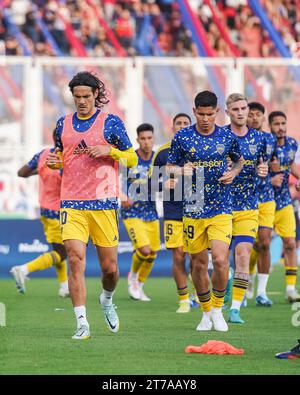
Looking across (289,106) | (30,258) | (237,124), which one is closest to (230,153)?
(237,124)

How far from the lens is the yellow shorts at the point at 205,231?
1123cm

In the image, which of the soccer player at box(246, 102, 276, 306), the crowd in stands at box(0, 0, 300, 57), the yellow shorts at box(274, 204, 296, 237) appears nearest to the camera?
the soccer player at box(246, 102, 276, 306)

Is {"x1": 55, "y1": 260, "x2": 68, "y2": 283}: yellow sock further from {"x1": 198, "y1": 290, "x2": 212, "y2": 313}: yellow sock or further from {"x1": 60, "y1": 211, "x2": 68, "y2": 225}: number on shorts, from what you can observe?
{"x1": 60, "y1": 211, "x2": 68, "y2": 225}: number on shorts

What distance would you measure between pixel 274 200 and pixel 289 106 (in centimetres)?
735

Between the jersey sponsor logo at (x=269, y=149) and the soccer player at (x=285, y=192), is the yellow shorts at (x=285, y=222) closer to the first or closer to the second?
the soccer player at (x=285, y=192)

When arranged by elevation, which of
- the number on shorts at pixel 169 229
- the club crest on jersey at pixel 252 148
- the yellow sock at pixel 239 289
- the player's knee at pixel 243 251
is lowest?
the yellow sock at pixel 239 289

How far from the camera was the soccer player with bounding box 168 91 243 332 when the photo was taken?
441 inches

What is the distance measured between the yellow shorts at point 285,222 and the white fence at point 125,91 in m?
6.30

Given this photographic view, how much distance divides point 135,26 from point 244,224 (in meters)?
15.3

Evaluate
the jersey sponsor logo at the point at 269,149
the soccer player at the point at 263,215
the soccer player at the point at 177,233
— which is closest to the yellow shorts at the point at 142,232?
the soccer player at the point at 177,233

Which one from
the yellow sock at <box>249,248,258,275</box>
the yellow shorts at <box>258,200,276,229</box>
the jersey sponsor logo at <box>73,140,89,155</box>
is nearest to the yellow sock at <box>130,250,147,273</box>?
the yellow sock at <box>249,248,258,275</box>

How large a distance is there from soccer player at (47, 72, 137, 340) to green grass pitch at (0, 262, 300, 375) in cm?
65

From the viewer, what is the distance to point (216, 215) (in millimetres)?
11273
